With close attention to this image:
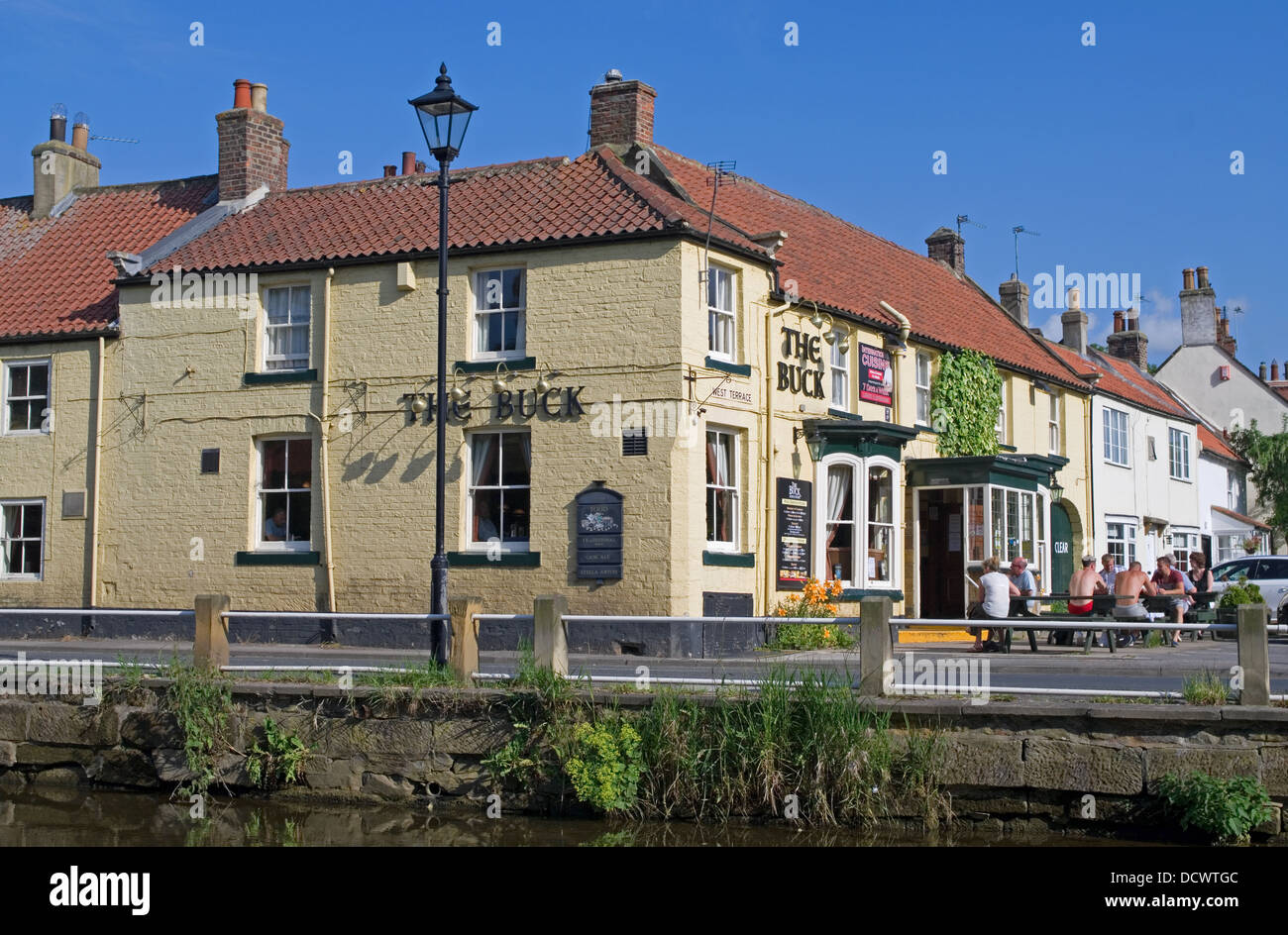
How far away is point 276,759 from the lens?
1333 centimetres

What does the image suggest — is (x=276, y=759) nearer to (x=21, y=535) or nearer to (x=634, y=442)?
(x=634, y=442)

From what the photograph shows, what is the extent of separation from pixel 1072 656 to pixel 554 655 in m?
8.01

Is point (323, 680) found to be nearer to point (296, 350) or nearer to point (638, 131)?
point (296, 350)

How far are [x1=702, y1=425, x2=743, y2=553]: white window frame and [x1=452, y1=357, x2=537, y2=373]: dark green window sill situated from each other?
2.80 meters

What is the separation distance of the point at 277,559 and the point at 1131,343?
3519 cm

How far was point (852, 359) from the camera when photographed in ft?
77.8

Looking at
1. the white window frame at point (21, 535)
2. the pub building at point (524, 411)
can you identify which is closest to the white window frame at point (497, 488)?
the pub building at point (524, 411)

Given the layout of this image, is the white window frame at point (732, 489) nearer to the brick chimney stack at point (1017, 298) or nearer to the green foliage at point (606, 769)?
the green foliage at point (606, 769)

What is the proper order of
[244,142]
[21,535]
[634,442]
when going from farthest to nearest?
1. [244,142]
2. [21,535]
3. [634,442]

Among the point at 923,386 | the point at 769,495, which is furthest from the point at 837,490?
the point at 923,386

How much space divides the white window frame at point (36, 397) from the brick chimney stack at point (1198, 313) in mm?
39869

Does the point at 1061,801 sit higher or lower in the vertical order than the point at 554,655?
lower

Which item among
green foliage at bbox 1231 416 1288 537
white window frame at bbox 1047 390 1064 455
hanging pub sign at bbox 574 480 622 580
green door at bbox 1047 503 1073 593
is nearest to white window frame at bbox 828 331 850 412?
hanging pub sign at bbox 574 480 622 580
